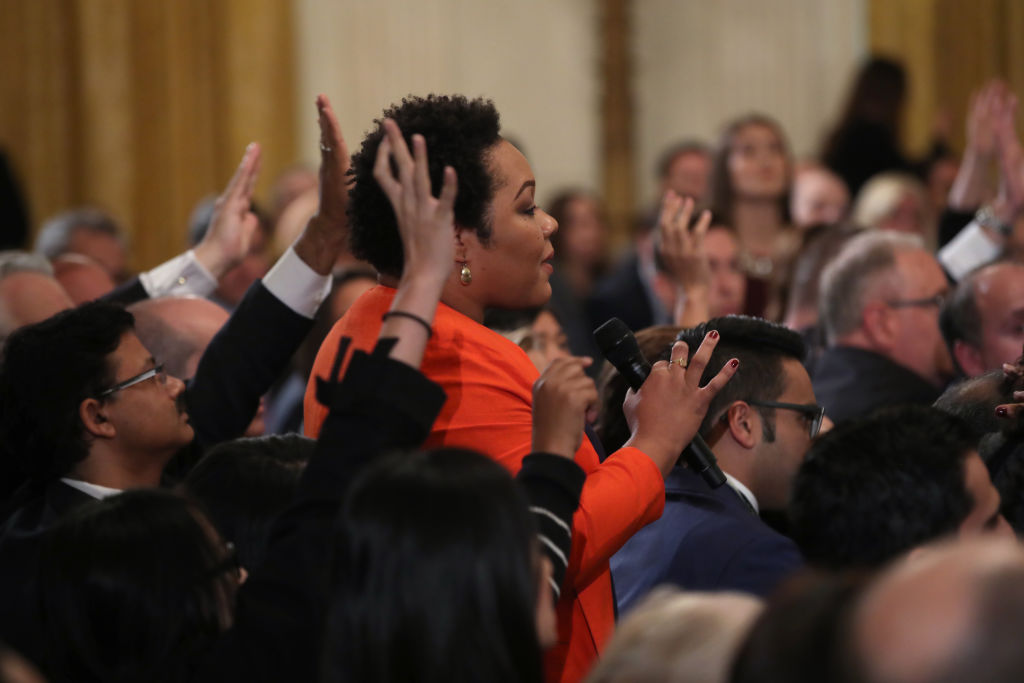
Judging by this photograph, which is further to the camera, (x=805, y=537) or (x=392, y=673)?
(x=805, y=537)

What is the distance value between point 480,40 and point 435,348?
6.52 m

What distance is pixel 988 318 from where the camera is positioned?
3.49m

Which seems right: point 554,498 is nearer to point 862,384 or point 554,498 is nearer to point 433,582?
point 433,582

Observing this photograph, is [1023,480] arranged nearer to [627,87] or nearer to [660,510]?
[660,510]

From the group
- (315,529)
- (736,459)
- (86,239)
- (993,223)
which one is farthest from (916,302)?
(86,239)

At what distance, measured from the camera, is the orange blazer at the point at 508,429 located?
6.42ft

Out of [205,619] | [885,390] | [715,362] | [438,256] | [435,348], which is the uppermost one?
[438,256]

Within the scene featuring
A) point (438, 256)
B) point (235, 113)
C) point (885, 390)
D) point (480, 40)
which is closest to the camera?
point (438, 256)

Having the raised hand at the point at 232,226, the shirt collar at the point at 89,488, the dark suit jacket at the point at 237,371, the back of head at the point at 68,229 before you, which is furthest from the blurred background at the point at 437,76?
the shirt collar at the point at 89,488

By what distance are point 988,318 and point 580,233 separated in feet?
12.7

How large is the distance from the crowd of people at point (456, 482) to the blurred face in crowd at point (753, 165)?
2.35m

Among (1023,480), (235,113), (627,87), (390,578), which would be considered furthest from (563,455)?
(627,87)

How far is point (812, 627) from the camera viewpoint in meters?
1.28

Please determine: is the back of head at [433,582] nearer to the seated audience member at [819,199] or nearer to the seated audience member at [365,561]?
the seated audience member at [365,561]
